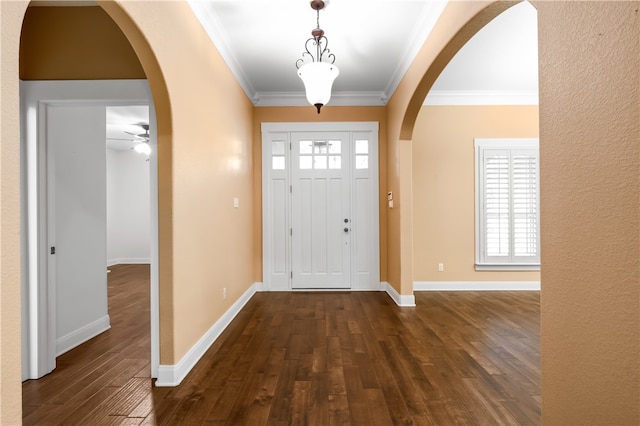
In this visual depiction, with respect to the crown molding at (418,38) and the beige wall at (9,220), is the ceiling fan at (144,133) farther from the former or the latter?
the beige wall at (9,220)

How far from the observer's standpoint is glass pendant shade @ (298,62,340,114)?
2609 mm

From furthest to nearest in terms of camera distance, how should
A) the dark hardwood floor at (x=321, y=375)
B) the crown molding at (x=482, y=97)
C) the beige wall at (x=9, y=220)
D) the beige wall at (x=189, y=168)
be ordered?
the crown molding at (x=482, y=97), the beige wall at (x=189, y=168), the dark hardwood floor at (x=321, y=375), the beige wall at (x=9, y=220)

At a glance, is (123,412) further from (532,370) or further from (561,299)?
(532,370)

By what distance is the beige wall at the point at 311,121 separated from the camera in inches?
190

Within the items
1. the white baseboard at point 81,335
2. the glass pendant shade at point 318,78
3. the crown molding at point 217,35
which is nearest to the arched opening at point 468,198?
the glass pendant shade at point 318,78

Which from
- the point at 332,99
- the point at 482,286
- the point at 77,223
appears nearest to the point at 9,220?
the point at 77,223

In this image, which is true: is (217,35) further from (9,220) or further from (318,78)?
(9,220)

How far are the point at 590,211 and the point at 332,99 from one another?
163 inches

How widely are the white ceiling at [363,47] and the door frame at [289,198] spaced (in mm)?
373

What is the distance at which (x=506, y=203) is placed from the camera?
470 centimetres

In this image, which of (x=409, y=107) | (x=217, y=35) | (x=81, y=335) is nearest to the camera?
(x=81, y=335)

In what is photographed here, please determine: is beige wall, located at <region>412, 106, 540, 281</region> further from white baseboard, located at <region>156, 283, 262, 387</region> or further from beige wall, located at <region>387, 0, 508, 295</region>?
white baseboard, located at <region>156, 283, 262, 387</region>

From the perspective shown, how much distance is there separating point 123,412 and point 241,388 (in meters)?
0.69

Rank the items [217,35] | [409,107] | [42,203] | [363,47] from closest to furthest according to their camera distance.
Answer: [42,203] → [217,35] → [363,47] → [409,107]
